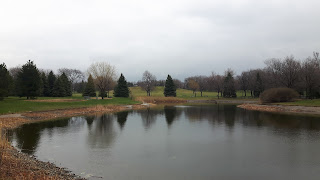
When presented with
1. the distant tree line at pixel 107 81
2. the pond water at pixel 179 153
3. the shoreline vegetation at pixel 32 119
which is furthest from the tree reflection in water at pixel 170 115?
the distant tree line at pixel 107 81

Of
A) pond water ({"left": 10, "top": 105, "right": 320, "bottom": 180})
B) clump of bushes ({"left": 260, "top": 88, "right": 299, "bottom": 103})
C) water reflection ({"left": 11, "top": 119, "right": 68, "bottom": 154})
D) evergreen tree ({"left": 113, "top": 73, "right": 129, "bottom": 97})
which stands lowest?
pond water ({"left": 10, "top": 105, "right": 320, "bottom": 180})

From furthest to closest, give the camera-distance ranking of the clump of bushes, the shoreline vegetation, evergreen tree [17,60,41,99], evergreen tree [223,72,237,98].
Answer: evergreen tree [223,72,237,98], the clump of bushes, evergreen tree [17,60,41,99], the shoreline vegetation

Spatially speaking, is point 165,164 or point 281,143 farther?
point 281,143

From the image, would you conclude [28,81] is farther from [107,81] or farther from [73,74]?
[73,74]

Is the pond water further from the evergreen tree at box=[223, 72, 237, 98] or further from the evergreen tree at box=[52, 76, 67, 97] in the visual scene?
the evergreen tree at box=[223, 72, 237, 98]

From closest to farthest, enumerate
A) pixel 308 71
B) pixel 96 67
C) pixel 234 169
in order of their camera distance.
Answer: pixel 234 169
pixel 308 71
pixel 96 67

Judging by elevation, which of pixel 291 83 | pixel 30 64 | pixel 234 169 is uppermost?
pixel 30 64

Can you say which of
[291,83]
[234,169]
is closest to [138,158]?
[234,169]

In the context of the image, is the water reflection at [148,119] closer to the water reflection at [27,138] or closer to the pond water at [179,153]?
the pond water at [179,153]

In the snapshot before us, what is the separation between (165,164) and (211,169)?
81.7 inches

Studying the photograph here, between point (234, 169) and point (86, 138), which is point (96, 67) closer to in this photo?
point (86, 138)

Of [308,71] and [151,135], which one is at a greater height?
[308,71]

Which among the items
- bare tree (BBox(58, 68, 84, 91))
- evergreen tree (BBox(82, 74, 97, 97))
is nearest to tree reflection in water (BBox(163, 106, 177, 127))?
evergreen tree (BBox(82, 74, 97, 97))

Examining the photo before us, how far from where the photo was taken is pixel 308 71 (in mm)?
46000
